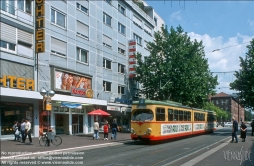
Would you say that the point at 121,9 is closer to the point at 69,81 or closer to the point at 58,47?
the point at 58,47

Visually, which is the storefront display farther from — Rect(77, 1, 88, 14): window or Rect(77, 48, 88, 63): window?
Rect(77, 1, 88, 14): window

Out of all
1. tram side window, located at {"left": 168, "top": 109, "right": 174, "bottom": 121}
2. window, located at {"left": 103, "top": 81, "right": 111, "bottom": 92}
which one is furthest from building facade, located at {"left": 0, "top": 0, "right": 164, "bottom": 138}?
tram side window, located at {"left": 168, "top": 109, "right": 174, "bottom": 121}

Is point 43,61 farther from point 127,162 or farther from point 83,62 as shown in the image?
point 127,162

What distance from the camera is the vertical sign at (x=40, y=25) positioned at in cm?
2475

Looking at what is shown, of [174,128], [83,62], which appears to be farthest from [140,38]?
[174,128]

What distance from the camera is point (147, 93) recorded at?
42.0 m

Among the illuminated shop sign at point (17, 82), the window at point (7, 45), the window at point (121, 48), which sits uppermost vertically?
the window at point (121, 48)

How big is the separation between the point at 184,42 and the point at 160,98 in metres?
7.90

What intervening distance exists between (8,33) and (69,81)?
25.8ft

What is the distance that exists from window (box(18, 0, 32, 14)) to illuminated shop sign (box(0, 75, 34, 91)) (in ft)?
17.6

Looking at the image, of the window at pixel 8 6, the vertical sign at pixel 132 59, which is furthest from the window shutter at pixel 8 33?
the vertical sign at pixel 132 59

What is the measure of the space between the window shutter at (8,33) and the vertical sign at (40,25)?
79.1 inches

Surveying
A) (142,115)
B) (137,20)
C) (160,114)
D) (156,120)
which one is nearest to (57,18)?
(142,115)

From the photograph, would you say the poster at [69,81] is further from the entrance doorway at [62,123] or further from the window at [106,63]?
the window at [106,63]
